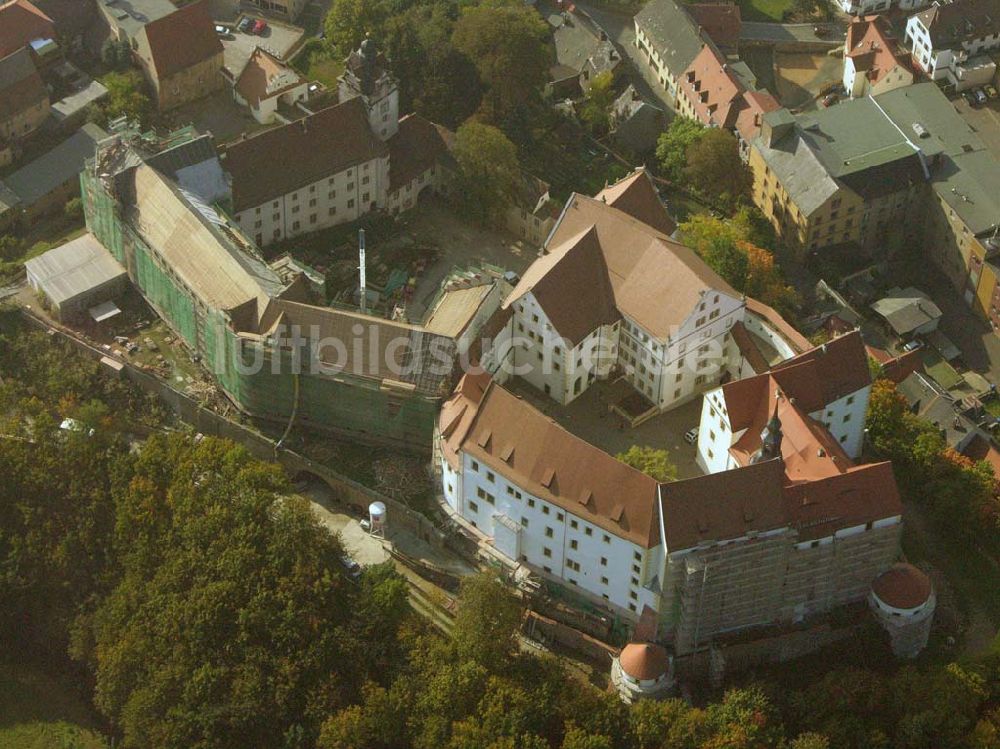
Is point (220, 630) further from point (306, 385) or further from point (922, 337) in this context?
point (922, 337)

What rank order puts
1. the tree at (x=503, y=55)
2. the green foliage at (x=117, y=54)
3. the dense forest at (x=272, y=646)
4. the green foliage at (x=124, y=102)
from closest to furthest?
1. the dense forest at (x=272, y=646)
2. the green foliage at (x=124, y=102)
3. the tree at (x=503, y=55)
4. the green foliage at (x=117, y=54)

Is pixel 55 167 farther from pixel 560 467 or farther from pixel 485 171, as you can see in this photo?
pixel 560 467

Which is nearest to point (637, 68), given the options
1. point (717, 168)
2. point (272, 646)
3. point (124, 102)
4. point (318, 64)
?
point (717, 168)

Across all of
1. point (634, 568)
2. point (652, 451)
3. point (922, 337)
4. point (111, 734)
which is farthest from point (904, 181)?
point (111, 734)

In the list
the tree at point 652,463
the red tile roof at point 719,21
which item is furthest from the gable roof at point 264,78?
the tree at point 652,463

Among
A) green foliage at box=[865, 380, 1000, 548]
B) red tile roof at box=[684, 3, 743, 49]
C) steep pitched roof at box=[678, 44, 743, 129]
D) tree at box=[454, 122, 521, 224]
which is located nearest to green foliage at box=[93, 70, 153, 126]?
tree at box=[454, 122, 521, 224]

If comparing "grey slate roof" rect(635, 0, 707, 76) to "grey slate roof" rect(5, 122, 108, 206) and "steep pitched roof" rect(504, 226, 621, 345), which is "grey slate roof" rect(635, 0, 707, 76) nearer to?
"steep pitched roof" rect(504, 226, 621, 345)

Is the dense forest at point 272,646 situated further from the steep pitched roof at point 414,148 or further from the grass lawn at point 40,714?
the steep pitched roof at point 414,148
